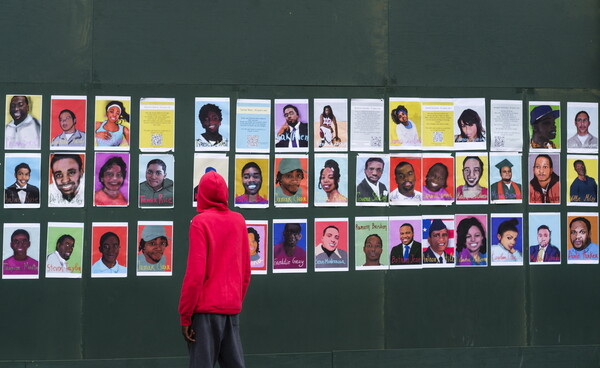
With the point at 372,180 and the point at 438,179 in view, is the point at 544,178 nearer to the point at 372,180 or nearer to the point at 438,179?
the point at 438,179

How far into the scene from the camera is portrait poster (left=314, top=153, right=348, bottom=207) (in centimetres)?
687

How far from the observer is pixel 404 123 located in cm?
696

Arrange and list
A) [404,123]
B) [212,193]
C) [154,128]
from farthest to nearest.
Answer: [404,123]
[154,128]
[212,193]

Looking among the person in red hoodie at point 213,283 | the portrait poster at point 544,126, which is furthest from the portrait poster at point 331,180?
the portrait poster at point 544,126

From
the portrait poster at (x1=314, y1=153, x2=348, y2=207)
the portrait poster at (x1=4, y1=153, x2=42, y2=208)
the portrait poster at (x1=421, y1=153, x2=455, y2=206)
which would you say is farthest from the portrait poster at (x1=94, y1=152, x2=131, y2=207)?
the portrait poster at (x1=421, y1=153, x2=455, y2=206)

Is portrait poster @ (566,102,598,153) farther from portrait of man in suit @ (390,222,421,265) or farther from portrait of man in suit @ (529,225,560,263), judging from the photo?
portrait of man in suit @ (390,222,421,265)

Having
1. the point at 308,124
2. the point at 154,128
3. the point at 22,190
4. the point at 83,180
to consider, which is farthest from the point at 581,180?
the point at 22,190

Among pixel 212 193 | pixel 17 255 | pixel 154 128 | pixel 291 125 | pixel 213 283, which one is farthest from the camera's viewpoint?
pixel 291 125

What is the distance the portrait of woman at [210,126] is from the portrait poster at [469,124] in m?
2.10

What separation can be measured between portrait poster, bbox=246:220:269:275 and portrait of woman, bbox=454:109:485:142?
75.5 inches

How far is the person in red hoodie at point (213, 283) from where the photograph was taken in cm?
516

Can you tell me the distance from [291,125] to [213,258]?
1.97 meters

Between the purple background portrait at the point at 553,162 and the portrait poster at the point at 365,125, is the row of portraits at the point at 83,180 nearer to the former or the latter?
the portrait poster at the point at 365,125

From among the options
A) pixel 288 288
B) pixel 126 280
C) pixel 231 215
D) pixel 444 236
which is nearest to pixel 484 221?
pixel 444 236
